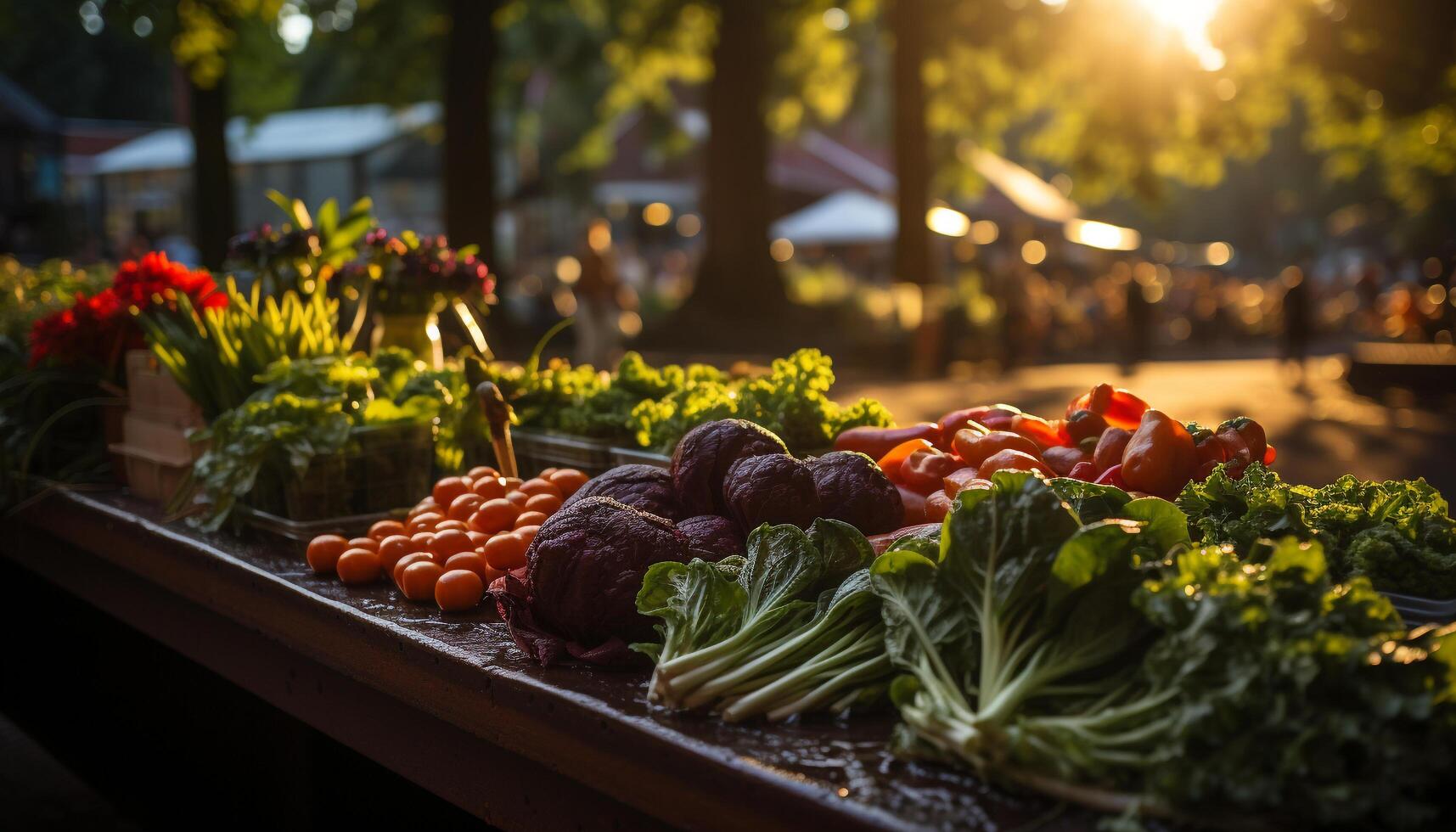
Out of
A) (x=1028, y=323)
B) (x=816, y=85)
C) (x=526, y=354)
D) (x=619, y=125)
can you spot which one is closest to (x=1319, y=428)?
(x=1028, y=323)

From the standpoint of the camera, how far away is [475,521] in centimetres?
307

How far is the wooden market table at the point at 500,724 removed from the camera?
1.71 m

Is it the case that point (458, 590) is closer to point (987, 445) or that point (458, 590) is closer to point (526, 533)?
point (526, 533)

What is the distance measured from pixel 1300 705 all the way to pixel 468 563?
1.75 m

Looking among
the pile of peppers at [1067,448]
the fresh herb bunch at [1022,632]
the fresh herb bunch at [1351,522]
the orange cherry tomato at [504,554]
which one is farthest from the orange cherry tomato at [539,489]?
the fresh herb bunch at [1351,522]

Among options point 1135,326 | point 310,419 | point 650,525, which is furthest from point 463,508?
point 1135,326

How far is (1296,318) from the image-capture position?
776 inches

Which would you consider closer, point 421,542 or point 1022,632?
point 1022,632

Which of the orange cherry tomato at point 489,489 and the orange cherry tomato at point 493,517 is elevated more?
the orange cherry tomato at point 489,489

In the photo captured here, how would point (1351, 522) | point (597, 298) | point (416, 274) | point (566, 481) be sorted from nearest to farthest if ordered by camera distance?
point (1351, 522)
point (566, 481)
point (416, 274)
point (597, 298)

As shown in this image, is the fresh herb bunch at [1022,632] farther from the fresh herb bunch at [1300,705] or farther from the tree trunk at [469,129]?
the tree trunk at [469,129]

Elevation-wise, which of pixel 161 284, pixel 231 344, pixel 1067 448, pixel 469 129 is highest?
pixel 469 129

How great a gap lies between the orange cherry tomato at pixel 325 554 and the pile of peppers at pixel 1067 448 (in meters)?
1.33

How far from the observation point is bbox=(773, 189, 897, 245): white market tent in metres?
26.4
